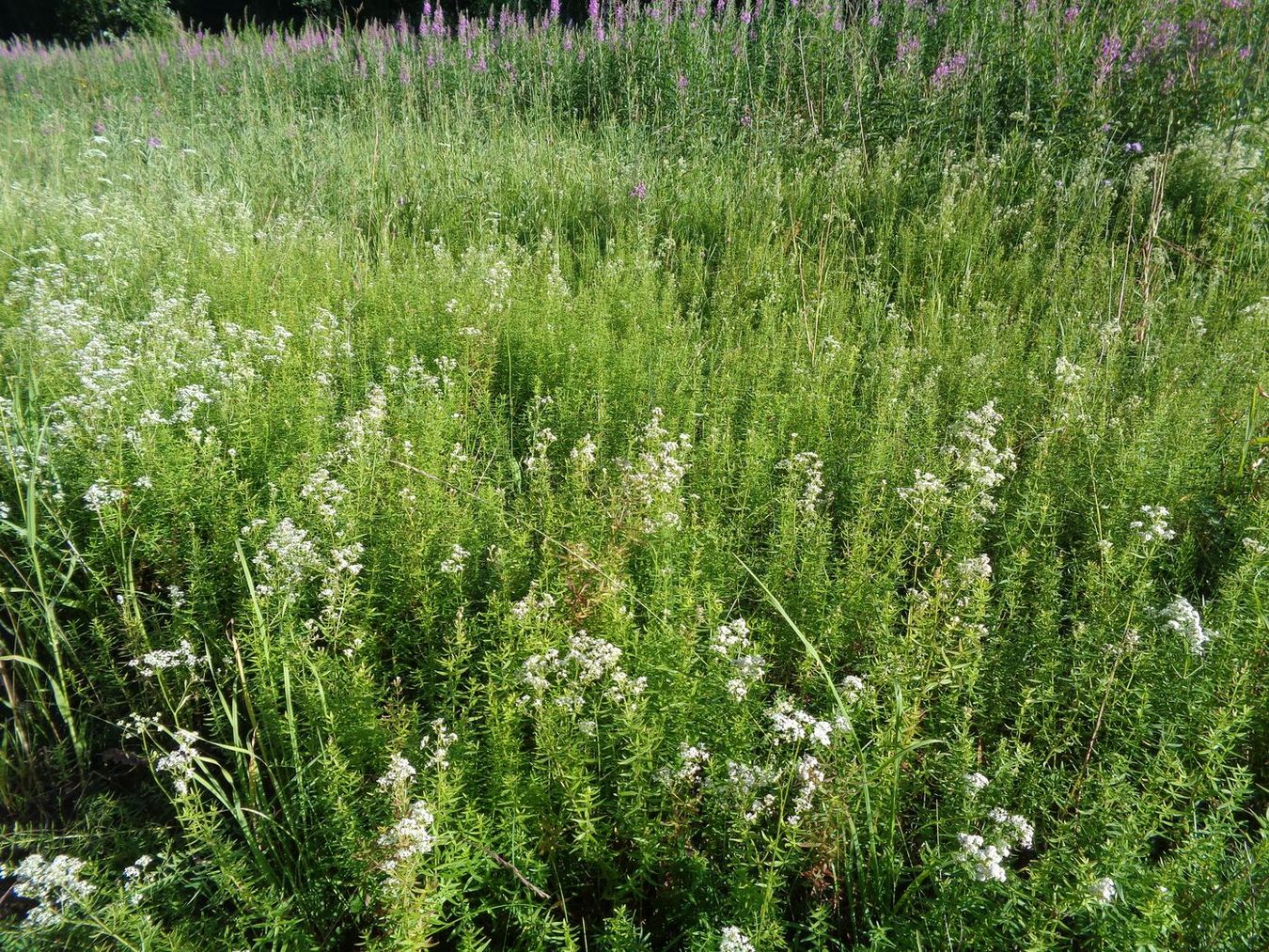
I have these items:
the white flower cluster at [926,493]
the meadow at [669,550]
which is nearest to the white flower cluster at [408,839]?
the meadow at [669,550]

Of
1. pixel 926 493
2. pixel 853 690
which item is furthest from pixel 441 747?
pixel 926 493

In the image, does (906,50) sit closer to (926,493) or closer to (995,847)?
(926,493)

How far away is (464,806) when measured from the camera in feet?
6.82

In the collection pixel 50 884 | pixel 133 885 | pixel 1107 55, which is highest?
pixel 1107 55

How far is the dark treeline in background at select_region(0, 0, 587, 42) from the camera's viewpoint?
19256 millimetres

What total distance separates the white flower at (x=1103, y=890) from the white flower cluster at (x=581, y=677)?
986 mm

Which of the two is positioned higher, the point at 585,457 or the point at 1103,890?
the point at 585,457

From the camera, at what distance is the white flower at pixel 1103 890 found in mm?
1594

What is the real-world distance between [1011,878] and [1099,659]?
0.85m

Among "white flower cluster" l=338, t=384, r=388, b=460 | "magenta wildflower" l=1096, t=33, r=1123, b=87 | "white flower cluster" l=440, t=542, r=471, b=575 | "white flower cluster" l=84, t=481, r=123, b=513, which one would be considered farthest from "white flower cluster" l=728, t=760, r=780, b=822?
"magenta wildflower" l=1096, t=33, r=1123, b=87

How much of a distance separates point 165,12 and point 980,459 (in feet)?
94.4

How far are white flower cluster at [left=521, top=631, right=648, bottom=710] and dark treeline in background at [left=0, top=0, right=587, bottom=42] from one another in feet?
54.8

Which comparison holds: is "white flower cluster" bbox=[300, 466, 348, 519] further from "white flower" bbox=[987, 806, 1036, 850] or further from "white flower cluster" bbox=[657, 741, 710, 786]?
"white flower" bbox=[987, 806, 1036, 850]

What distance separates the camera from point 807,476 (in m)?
Answer: 3.46
